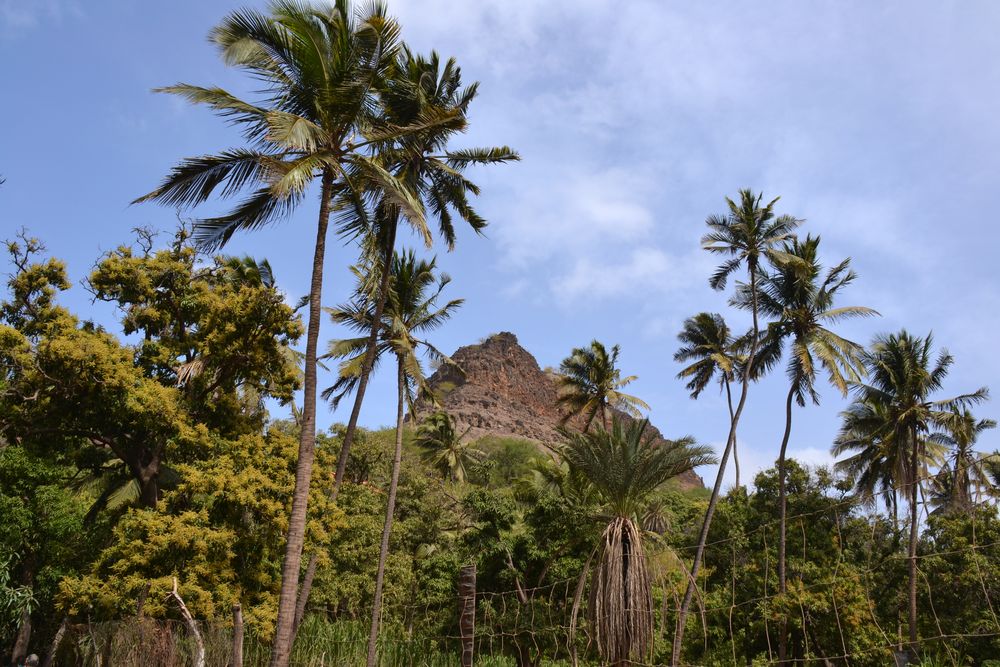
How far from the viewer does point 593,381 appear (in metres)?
32.2

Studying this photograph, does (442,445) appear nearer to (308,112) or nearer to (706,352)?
(706,352)

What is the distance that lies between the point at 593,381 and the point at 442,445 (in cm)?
994

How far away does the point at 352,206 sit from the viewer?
43.6ft

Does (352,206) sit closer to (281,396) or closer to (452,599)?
(281,396)

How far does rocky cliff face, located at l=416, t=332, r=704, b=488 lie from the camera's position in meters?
92.8

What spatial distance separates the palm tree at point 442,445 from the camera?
36.9 meters

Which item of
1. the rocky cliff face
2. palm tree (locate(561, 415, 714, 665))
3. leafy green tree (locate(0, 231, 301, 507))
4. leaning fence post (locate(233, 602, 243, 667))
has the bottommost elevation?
leaning fence post (locate(233, 602, 243, 667))

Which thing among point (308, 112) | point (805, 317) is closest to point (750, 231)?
point (805, 317)

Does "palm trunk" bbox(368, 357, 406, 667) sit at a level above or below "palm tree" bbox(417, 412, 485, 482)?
below

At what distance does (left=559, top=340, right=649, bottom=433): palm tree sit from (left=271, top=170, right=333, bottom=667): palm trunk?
21872mm

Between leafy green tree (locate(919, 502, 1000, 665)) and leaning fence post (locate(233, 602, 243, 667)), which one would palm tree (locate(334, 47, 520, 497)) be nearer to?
leaning fence post (locate(233, 602, 243, 667))

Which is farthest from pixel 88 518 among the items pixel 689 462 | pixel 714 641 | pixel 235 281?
pixel 714 641

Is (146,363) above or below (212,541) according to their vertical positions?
above

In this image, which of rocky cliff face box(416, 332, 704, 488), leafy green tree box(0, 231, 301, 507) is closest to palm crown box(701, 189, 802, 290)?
leafy green tree box(0, 231, 301, 507)
